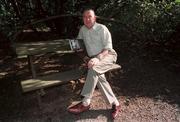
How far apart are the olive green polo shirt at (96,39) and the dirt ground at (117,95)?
36.6 inches

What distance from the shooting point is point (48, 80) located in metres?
5.95

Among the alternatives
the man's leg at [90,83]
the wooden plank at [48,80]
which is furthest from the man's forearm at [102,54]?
the wooden plank at [48,80]

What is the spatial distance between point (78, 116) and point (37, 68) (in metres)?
2.10

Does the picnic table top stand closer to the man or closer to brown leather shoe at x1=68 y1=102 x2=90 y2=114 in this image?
the man

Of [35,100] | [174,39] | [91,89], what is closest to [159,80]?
[174,39]

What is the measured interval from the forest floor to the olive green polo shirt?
3.05 ft

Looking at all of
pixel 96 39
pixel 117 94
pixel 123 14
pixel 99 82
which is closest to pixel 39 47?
pixel 96 39

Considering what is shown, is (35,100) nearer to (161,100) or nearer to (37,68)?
(37,68)

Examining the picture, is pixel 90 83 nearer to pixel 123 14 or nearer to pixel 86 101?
pixel 86 101

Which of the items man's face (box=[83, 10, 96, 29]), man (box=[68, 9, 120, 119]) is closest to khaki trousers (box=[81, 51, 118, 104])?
man (box=[68, 9, 120, 119])

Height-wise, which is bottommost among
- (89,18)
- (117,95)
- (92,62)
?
(117,95)

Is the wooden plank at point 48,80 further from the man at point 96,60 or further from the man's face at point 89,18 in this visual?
the man's face at point 89,18

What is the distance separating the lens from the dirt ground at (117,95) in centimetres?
600

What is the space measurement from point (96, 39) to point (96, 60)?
0.49m
